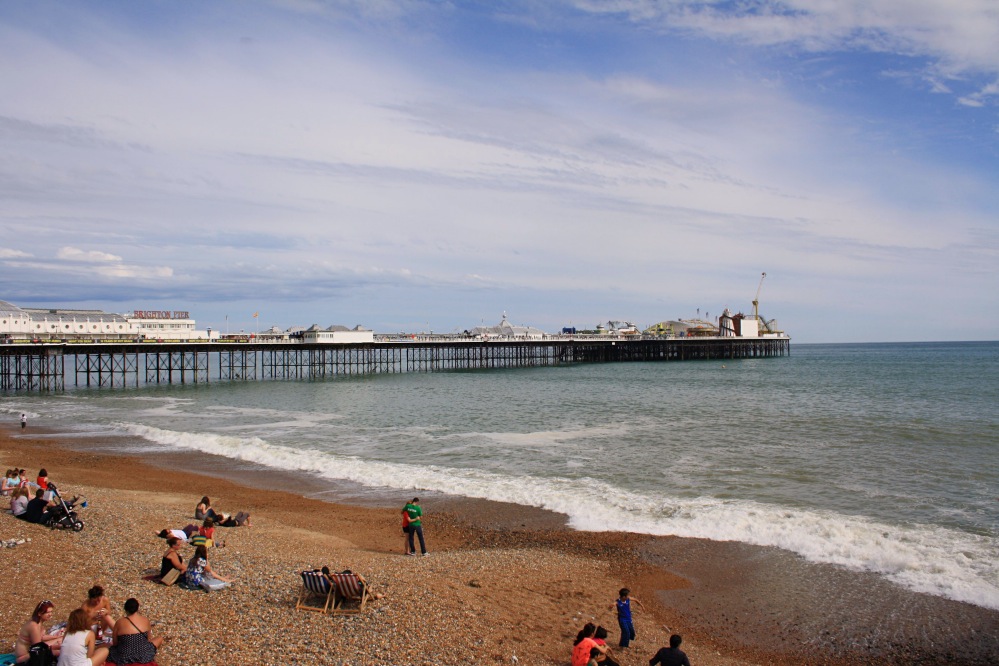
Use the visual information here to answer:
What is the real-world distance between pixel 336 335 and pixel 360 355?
69.3ft

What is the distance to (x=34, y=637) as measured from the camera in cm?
692

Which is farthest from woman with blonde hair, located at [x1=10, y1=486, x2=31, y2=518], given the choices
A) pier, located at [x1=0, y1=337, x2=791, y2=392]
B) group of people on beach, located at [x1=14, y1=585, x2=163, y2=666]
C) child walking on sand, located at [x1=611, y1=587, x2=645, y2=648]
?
pier, located at [x1=0, y1=337, x2=791, y2=392]

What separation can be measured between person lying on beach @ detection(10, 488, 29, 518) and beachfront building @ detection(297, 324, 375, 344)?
54.3m

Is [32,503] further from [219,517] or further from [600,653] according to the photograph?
A: [600,653]

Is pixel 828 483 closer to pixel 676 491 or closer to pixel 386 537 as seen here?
pixel 676 491

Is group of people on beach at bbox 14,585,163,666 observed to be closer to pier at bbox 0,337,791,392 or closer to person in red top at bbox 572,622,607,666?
person in red top at bbox 572,622,607,666

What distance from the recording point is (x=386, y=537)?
45.5 feet

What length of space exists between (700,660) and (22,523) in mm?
11070

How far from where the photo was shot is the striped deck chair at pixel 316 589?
879cm

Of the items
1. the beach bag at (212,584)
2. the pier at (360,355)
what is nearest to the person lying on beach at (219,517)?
the beach bag at (212,584)

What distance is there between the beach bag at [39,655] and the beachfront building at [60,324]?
5415 cm

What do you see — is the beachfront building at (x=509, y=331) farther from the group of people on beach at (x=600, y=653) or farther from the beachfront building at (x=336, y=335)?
the group of people on beach at (x=600, y=653)

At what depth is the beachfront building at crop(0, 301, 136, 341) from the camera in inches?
2118

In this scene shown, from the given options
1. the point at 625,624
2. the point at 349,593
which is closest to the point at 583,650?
the point at 625,624
